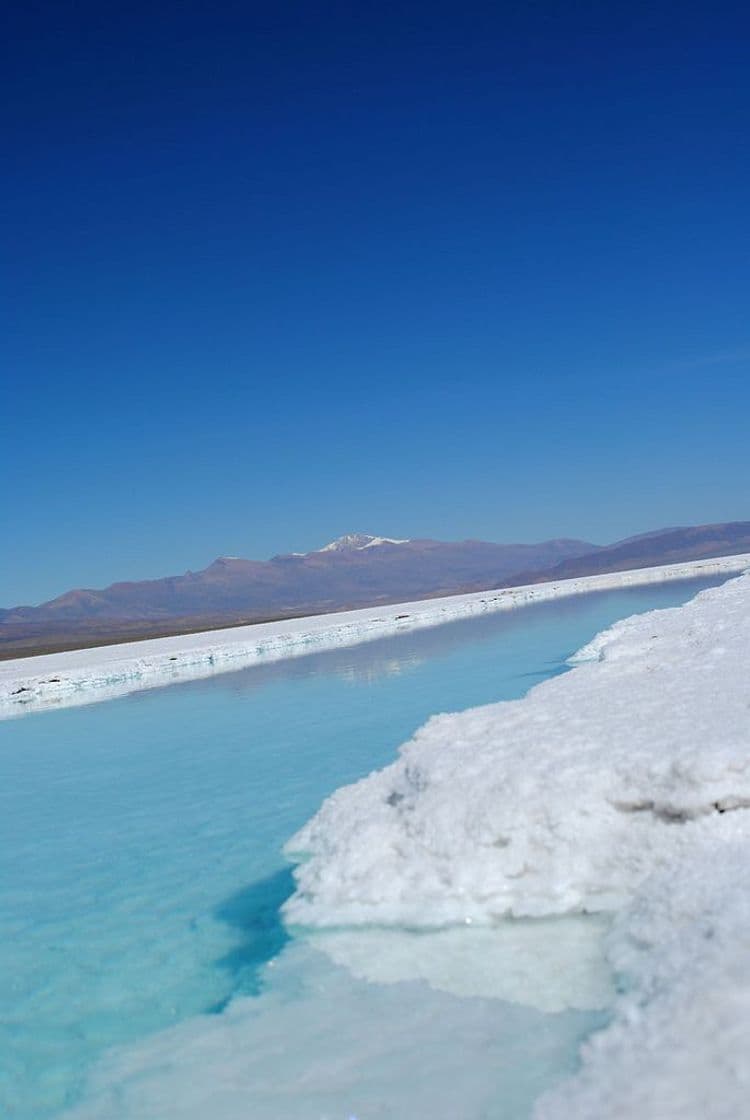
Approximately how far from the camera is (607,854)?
466cm

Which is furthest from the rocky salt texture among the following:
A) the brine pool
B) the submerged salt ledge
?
the submerged salt ledge

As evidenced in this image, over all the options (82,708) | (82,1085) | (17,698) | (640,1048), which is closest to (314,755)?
(82,1085)

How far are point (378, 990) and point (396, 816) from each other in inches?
57.8

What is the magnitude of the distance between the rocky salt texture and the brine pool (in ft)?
0.77

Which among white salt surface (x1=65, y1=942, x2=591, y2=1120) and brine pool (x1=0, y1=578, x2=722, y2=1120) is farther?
brine pool (x1=0, y1=578, x2=722, y2=1120)

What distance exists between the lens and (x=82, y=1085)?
3.89m

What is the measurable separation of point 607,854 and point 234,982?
6.80ft

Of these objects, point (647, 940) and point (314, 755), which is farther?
point (314, 755)

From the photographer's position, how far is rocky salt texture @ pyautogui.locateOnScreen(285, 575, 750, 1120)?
2.96 m

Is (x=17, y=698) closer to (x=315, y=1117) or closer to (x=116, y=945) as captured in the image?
(x=116, y=945)

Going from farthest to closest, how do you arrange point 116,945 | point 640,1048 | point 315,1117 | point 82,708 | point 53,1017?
1. point 82,708
2. point 116,945
3. point 53,1017
4. point 315,1117
5. point 640,1048

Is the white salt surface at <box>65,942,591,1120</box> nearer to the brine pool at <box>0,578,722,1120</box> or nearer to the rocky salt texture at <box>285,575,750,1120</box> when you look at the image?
the brine pool at <box>0,578,722,1120</box>

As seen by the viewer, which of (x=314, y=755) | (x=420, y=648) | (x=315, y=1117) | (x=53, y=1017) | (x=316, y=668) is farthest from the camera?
(x=420, y=648)

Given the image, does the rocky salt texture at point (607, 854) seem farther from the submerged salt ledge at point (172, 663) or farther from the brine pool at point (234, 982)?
the submerged salt ledge at point (172, 663)
